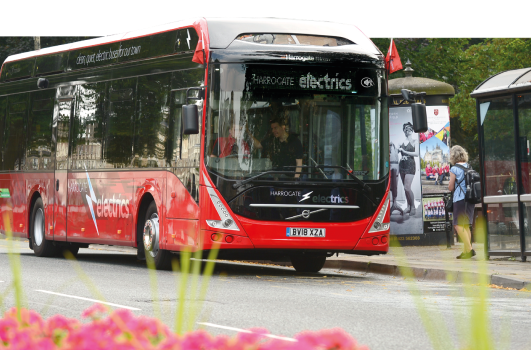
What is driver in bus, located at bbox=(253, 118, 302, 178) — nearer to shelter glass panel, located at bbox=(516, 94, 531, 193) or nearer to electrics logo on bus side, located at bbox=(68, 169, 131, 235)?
electrics logo on bus side, located at bbox=(68, 169, 131, 235)

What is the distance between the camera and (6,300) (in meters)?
9.57

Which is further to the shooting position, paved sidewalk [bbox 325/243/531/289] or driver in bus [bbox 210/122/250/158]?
driver in bus [bbox 210/122/250/158]

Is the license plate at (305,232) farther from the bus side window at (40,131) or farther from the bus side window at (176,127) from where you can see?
the bus side window at (40,131)

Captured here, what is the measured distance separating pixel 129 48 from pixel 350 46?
366cm

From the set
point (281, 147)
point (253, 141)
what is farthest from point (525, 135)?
point (253, 141)

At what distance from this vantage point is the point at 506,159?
51.2 feet

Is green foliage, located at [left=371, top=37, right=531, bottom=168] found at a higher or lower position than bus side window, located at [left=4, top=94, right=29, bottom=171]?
higher

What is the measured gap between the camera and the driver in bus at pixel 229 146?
41.8 feet

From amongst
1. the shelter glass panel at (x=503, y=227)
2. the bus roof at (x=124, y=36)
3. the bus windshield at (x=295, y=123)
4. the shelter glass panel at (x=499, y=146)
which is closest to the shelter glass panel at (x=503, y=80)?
the shelter glass panel at (x=499, y=146)

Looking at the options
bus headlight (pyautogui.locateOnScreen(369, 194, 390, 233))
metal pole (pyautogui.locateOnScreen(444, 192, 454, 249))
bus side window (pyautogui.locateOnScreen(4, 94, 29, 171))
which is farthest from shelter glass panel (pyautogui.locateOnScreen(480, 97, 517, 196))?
bus side window (pyautogui.locateOnScreen(4, 94, 29, 171))

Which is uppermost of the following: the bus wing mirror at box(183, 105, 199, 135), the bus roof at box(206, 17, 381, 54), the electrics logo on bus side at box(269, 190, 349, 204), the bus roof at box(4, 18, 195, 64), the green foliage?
the green foliage

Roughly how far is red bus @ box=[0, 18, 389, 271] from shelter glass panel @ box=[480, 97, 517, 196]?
2.97m

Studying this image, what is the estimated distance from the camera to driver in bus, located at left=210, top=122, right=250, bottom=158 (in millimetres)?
12734

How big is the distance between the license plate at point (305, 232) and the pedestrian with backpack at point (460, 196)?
4.15 meters
